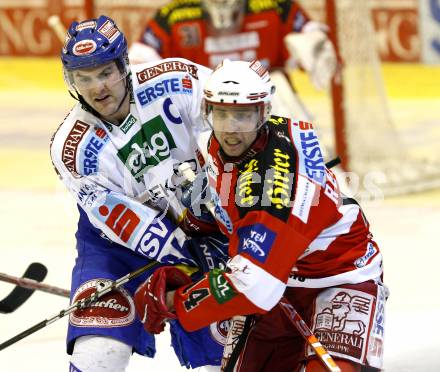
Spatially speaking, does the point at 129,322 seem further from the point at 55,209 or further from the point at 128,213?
the point at 55,209

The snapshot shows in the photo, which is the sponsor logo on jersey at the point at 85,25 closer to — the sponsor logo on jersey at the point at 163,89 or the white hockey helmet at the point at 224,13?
the sponsor logo on jersey at the point at 163,89

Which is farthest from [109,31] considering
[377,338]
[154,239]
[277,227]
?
[377,338]

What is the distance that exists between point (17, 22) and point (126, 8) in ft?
5.36

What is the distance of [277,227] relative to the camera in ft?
10.6

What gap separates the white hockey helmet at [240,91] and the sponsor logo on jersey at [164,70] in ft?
2.09

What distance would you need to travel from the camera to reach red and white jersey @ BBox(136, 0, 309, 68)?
22.7ft

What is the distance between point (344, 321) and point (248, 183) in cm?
51

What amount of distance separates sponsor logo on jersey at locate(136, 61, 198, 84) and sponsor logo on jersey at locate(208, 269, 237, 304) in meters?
0.95

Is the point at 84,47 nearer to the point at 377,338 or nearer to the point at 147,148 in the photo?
the point at 147,148

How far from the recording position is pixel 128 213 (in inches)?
155

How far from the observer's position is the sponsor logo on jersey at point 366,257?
3.53 metres

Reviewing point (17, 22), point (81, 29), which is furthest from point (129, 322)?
point (17, 22)

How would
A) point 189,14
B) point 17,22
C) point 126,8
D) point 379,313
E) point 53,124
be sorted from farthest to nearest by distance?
point 17,22, point 126,8, point 53,124, point 189,14, point 379,313

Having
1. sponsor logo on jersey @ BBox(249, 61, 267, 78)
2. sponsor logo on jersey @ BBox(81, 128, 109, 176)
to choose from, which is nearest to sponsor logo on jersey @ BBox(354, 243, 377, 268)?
sponsor logo on jersey @ BBox(249, 61, 267, 78)
